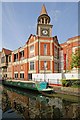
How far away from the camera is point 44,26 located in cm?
4347

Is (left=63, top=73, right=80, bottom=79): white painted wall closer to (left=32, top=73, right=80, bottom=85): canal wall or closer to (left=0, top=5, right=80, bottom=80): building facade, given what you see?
(left=32, top=73, right=80, bottom=85): canal wall

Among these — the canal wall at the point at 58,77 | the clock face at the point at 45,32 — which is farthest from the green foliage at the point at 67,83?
the clock face at the point at 45,32

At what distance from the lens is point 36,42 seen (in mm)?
38812

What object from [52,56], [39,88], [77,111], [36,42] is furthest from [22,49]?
[77,111]

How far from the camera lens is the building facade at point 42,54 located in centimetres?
3816

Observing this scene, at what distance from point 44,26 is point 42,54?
33.4 ft

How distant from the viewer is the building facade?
38.2 m

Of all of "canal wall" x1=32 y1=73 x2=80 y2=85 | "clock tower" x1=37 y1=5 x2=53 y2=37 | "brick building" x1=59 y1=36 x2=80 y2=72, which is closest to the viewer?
"canal wall" x1=32 y1=73 x2=80 y2=85

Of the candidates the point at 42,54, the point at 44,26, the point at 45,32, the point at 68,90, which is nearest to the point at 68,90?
the point at 68,90

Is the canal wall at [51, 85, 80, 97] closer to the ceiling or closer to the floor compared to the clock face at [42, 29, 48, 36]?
closer to the floor

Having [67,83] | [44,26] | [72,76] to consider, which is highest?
[44,26]

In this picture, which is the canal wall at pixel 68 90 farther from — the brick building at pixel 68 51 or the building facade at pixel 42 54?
the brick building at pixel 68 51

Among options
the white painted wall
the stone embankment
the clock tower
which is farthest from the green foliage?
the clock tower

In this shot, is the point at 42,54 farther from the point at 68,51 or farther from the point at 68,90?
the point at 68,90
